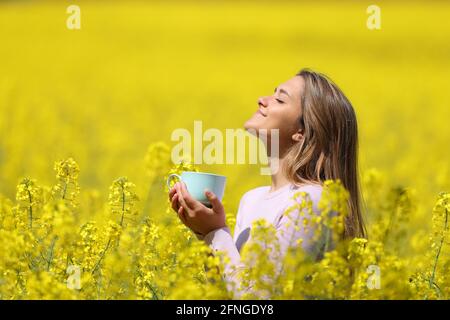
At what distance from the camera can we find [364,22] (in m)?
21.4

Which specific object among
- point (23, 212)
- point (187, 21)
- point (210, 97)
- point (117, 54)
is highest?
point (187, 21)

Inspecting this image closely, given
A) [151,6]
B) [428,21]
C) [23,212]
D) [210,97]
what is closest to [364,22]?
[428,21]

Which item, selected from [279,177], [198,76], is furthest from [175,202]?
[198,76]

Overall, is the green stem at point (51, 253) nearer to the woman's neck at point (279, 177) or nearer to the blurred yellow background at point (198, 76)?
the woman's neck at point (279, 177)

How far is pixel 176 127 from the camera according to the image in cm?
1132

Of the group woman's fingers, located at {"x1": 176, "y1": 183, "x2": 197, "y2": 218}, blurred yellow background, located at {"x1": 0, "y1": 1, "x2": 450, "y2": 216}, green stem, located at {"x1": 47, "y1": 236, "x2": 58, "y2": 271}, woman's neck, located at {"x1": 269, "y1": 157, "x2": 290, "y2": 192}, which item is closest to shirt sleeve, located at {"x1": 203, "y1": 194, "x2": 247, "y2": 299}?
woman's fingers, located at {"x1": 176, "y1": 183, "x2": 197, "y2": 218}

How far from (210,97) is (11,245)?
11.6 m

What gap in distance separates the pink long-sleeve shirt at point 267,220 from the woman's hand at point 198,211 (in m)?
0.03

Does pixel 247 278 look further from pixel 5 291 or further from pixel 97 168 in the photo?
pixel 97 168

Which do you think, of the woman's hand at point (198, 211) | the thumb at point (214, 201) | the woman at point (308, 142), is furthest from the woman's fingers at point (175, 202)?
the woman at point (308, 142)

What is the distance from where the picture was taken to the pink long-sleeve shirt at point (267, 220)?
2.61 meters

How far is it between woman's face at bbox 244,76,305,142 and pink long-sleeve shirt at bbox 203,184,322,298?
7.6 inches

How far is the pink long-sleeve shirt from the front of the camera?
2609 millimetres

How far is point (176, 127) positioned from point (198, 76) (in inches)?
191
